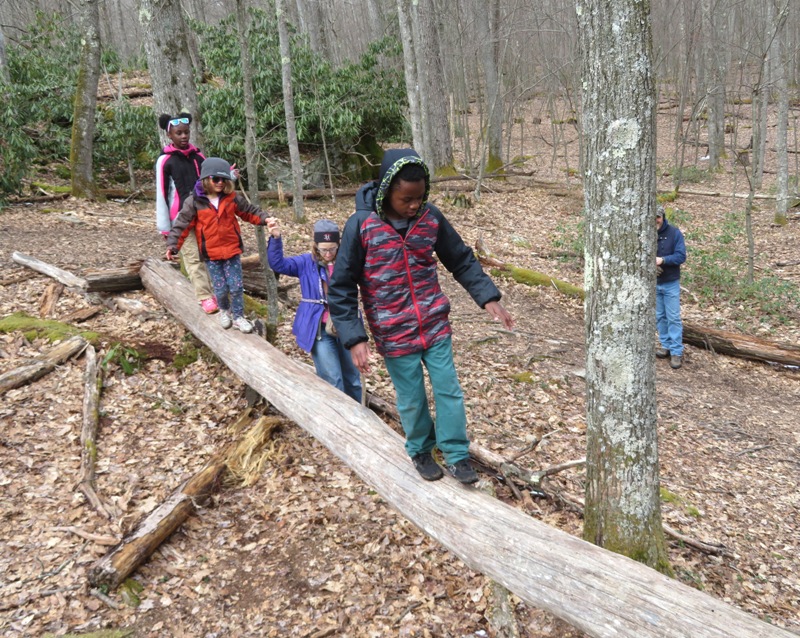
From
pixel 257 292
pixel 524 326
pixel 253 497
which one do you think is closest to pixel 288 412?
pixel 253 497

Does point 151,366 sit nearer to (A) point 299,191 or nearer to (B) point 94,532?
(B) point 94,532

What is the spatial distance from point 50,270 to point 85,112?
670 centimetres

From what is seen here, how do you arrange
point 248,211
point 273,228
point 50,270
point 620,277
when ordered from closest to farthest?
point 620,277 < point 273,228 < point 248,211 < point 50,270

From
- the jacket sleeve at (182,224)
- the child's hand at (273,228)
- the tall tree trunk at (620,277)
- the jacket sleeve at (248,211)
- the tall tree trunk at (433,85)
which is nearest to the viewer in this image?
the tall tree trunk at (620,277)

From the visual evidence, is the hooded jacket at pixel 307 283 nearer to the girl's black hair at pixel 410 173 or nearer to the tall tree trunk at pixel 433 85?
the girl's black hair at pixel 410 173

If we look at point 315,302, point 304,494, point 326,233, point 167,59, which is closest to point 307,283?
point 315,302

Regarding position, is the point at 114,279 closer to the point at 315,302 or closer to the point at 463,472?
the point at 315,302

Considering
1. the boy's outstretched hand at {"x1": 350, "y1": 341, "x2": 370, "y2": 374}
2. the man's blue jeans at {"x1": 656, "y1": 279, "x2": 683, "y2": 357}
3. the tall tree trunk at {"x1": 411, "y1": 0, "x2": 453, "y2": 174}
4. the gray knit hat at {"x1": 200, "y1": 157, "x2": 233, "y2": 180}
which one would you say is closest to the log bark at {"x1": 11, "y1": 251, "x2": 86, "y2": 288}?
the gray knit hat at {"x1": 200, "y1": 157, "x2": 233, "y2": 180}

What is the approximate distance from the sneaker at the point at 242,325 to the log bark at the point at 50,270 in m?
2.58

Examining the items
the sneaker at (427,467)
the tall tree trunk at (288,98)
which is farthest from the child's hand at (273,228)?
the tall tree trunk at (288,98)

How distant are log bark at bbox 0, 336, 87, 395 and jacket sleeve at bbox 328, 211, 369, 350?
369 cm

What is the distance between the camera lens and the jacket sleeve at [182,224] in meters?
5.12

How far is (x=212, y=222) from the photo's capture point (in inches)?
204

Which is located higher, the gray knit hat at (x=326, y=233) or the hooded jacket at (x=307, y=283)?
the gray knit hat at (x=326, y=233)
